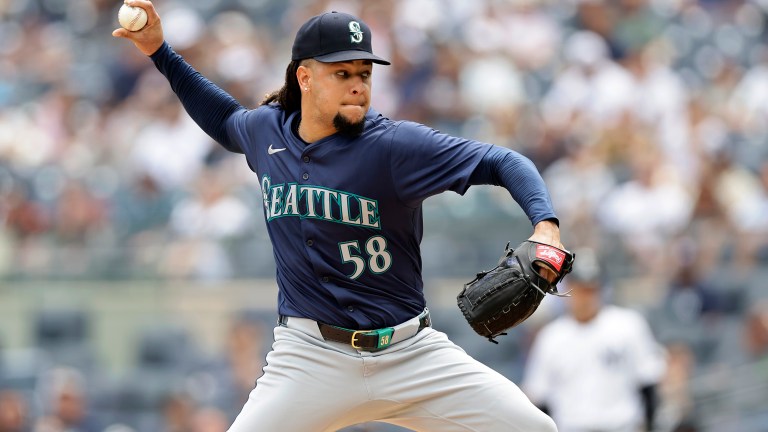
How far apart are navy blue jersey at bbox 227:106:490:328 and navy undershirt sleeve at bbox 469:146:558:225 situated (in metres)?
0.04

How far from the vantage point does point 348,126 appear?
4.49m

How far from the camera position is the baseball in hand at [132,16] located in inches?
193

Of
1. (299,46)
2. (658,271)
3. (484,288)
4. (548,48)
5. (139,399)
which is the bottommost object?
(484,288)

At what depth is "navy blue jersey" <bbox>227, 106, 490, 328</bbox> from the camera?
14.4ft

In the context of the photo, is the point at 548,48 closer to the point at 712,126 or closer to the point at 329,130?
the point at 712,126

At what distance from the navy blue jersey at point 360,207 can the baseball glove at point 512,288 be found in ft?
0.97

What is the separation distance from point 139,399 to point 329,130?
17.6 feet

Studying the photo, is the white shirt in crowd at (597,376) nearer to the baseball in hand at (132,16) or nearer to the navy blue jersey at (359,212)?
the navy blue jersey at (359,212)

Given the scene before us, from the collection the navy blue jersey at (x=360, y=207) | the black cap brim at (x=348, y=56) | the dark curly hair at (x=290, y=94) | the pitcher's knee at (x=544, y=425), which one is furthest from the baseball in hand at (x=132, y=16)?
the pitcher's knee at (x=544, y=425)

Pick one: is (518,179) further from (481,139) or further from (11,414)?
(481,139)

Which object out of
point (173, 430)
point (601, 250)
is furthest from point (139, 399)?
point (601, 250)

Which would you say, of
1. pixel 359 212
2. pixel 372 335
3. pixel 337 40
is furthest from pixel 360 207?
pixel 337 40

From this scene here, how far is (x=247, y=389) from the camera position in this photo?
30.4 feet

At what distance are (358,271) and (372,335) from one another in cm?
22
